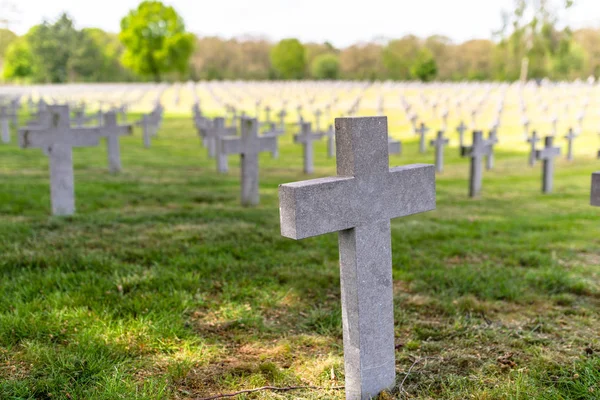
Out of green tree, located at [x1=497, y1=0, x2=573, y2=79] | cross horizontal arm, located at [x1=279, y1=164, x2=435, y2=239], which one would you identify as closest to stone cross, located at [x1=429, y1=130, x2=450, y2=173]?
cross horizontal arm, located at [x1=279, y1=164, x2=435, y2=239]

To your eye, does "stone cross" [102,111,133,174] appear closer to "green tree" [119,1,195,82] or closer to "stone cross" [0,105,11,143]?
"stone cross" [0,105,11,143]

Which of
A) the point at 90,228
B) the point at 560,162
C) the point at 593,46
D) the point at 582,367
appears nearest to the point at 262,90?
the point at 560,162

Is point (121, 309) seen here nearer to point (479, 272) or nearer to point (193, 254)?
point (193, 254)

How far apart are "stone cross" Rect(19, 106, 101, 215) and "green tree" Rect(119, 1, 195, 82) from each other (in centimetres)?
5429

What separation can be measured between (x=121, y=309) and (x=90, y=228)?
82.5 inches

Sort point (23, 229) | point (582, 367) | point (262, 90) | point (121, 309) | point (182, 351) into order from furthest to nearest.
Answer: point (262, 90) < point (23, 229) < point (121, 309) < point (182, 351) < point (582, 367)

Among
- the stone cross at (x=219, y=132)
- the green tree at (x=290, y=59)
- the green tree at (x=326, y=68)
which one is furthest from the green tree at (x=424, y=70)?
the stone cross at (x=219, y=132)

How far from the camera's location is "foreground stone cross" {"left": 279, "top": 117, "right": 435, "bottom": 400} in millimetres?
2078

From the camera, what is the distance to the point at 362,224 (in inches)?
87.0

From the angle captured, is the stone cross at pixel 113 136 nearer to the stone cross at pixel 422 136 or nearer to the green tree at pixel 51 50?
the stone cross at pixel 422 136

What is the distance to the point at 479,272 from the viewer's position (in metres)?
4.14

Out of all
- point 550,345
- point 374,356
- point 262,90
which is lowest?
point 550,345

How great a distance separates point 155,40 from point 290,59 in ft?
66.6

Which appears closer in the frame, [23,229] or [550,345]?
[550,345]
